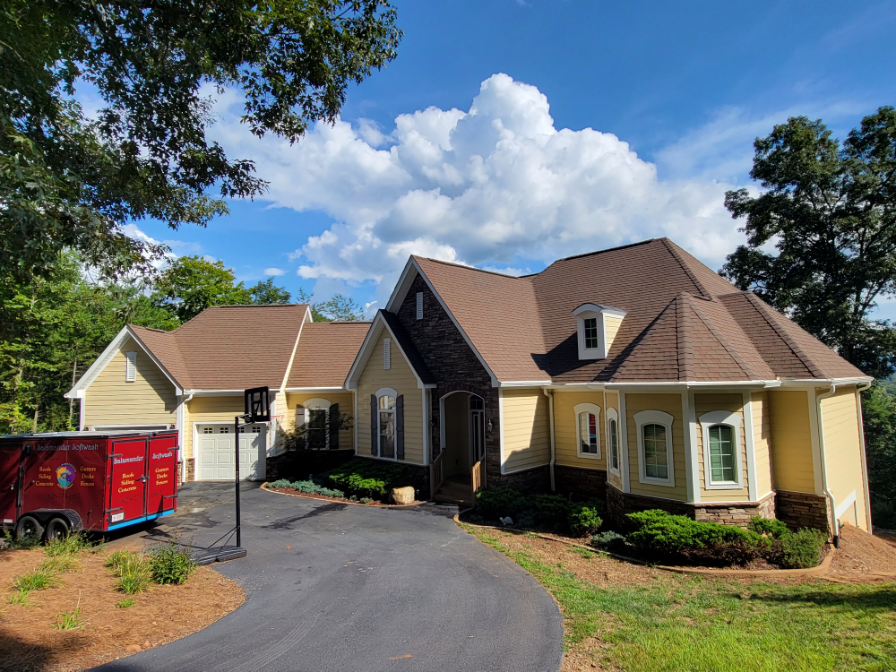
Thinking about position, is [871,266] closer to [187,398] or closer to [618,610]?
[618,610]

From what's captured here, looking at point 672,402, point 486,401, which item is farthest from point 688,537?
point 486,401

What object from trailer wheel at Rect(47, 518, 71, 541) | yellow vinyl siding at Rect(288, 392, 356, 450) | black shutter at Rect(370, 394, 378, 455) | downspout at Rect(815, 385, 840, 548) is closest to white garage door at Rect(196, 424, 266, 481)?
yellow vinyl siding at Rect(288, 392, 356, 450)

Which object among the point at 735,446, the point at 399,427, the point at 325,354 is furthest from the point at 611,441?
the point at 325,354

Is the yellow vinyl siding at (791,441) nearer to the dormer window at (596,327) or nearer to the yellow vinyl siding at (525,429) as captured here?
the dormer window at (596,327)

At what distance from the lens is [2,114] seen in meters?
7.22

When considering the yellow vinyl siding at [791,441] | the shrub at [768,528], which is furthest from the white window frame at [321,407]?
the yellow vinyl siding at [791,441]

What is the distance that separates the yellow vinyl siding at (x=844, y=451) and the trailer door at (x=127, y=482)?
678 inches

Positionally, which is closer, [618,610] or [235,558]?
[618,610]

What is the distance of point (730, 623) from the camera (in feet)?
24.2

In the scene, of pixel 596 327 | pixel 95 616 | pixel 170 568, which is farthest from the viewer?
pixel 596 327

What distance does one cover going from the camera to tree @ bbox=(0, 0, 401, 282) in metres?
7.81

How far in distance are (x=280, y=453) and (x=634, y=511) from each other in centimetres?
1522

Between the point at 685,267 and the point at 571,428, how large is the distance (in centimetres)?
702

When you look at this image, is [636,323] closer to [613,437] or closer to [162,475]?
[613,437]
